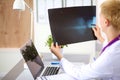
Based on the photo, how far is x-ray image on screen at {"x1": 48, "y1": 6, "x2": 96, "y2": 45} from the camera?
199 cm

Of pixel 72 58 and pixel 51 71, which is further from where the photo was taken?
pixel 72 58

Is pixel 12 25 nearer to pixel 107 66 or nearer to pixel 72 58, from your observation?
pixel 72 58

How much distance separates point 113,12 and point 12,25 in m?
2.25

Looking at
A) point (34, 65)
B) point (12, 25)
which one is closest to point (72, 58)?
point (34, 65)

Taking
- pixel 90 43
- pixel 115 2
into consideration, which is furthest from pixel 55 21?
pixel 90 43

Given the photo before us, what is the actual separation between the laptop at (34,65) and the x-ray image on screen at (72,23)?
227 millimetres

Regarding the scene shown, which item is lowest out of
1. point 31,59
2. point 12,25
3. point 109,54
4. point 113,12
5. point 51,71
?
point 51,71

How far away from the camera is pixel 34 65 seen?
1.95 meters

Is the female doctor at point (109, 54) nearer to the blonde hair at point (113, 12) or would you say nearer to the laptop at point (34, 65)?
the blonde hair at point (113, 12)

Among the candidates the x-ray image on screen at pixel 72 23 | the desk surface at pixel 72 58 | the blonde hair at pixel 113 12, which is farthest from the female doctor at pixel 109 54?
the desk surface at pixel 72 58

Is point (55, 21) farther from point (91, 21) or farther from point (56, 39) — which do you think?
point (91, 21)

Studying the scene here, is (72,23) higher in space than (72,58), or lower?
higher

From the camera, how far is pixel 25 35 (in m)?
3.51

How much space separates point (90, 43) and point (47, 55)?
0.49 metres
